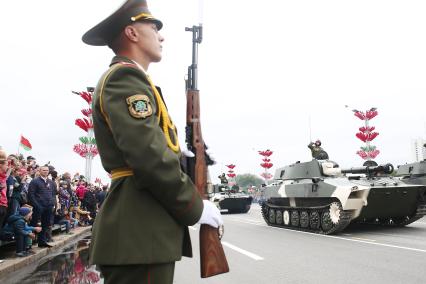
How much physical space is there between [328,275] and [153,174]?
482cm

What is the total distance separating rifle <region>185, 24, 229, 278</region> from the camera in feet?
7.54

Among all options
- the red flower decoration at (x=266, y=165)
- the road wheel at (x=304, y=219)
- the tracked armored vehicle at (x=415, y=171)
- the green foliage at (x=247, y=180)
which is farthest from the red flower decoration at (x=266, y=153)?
the green foliage at (x=247, y=180)

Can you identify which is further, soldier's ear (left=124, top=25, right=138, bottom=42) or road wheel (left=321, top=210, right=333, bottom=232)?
road wheel (left=321, top=210, right=333, bottom=232)

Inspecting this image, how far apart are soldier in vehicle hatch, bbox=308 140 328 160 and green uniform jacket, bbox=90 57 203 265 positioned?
13.8 meters

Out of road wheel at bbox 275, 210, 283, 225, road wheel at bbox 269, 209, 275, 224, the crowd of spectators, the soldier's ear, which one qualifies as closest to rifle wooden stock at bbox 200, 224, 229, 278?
the soldier's ear

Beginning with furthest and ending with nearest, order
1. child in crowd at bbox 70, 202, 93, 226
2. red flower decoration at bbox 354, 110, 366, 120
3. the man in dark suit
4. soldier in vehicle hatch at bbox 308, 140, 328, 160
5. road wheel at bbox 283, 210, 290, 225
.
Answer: red flower decoration at bbox 354, 110, 366, 120, child in crowd at bbox 70, 202, 93, 226, road wheel at bbox 283, 210, 290, 225, soldier in vehicle hatch at bbox 308, 140, 328, 160, the man in dark suit

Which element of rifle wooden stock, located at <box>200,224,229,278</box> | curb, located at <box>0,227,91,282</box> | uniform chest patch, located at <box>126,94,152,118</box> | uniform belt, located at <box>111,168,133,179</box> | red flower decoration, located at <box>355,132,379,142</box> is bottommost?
curb, located at <box>0,227,91,282</box>

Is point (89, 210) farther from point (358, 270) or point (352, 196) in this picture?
point (358, 270)

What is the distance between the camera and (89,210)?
704 inches

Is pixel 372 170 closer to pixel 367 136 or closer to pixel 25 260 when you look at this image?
pixel 25 260

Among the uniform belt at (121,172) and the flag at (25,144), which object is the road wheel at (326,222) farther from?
the uniform belt at (121,172)

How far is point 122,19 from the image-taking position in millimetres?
2309

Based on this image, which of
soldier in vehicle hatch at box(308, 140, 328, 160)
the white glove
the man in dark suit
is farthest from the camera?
soldier in vehicle hatch at box(308, 140, 328, 160)

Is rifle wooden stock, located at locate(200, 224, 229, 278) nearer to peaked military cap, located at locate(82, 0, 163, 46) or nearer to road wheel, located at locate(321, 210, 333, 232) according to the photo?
peaked military cap, located at locate(82, 0, 163, 46)
